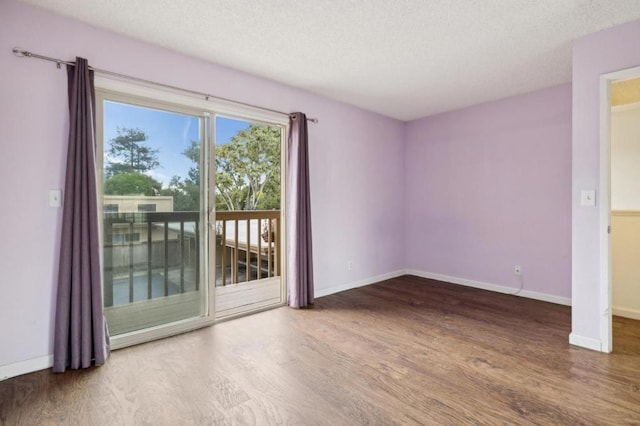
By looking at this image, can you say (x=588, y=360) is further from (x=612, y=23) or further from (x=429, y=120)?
(x=429, y=120)

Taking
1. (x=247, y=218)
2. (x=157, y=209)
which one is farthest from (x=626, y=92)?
(x=157, y=209)

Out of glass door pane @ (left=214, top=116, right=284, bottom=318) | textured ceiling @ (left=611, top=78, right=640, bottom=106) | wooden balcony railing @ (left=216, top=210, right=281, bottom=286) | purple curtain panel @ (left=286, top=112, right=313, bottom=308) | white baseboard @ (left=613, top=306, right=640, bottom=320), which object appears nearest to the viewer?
textured ceiling @ (left=611, top=78, right=640, bottom=106)

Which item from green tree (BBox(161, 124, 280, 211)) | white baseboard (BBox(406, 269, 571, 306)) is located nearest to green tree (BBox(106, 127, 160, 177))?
green tree (BBox(161, 124, 280, 211))

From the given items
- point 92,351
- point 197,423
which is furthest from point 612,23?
point 92,351

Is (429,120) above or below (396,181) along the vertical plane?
above

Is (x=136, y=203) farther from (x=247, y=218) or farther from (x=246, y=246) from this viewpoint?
(x=246, y=246)

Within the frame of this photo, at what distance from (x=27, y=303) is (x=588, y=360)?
3.85 meters

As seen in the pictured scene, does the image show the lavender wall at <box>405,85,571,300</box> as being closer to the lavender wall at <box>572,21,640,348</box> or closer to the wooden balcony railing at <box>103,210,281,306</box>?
the lavender wall at <box>572,21,640,348</box>

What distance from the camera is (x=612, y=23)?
2.38 m

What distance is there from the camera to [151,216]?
2.75 meters


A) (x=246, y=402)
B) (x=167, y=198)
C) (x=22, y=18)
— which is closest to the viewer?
(x=246, y=402)

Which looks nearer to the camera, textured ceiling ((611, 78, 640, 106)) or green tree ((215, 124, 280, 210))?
textured ceiling ((611, 78, 640, 106))

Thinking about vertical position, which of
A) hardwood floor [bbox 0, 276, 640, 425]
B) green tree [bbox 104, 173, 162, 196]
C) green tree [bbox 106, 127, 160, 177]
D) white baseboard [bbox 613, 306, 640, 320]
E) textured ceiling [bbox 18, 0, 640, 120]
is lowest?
hardwood floor [bbox 0, 276, 640, 425]

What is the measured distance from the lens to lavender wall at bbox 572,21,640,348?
243 cm
